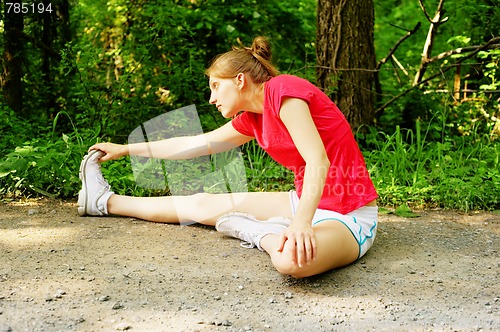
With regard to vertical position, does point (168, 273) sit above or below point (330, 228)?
below

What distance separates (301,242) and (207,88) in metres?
3.19

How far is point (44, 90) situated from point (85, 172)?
250 cm

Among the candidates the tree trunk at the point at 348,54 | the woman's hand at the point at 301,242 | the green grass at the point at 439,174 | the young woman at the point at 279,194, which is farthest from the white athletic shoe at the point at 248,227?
the tree trunk at the point at 348,54

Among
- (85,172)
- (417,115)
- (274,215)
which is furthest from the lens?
(417,115)

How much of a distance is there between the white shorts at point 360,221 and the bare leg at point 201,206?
1.31 feet

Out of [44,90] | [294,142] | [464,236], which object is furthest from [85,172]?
[44,90]

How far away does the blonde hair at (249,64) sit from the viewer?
2.82 m

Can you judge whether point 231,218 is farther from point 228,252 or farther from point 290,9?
point 290,9

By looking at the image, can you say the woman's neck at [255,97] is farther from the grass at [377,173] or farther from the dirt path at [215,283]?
the grass at [377,173]

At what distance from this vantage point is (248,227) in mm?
3062

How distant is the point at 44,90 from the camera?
18.4ft

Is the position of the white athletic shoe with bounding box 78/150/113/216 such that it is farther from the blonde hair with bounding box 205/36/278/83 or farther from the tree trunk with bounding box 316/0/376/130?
the tree trunk with bounding box 316/0/376/130

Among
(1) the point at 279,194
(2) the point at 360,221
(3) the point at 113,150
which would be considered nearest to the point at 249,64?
(1) the point at 279,194

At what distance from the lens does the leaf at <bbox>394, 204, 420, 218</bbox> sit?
147 inches
